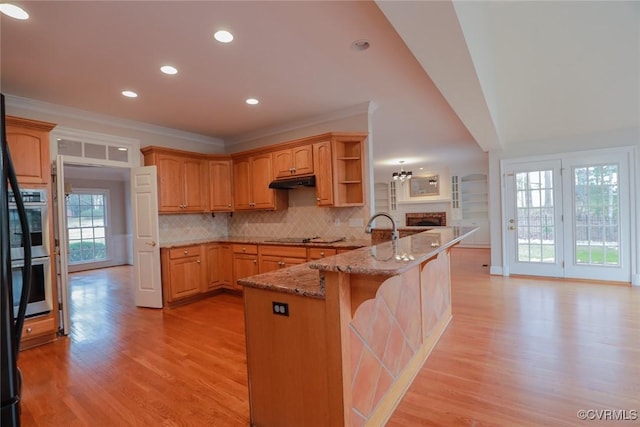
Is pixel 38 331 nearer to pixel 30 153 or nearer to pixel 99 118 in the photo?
pixel 30 153

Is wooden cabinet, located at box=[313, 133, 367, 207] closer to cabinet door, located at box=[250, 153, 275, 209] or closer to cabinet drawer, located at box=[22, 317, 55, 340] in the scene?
cabinet door, located at box=[250, 153, 275, 209]

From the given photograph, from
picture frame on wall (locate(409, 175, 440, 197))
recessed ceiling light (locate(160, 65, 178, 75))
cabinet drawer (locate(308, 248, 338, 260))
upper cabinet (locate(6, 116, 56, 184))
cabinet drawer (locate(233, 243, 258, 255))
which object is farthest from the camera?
picture frame on wall (locate(409, 175, 440, 197))

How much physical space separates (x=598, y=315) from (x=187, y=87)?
5.26 metres

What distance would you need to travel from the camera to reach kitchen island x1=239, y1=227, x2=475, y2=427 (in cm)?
145

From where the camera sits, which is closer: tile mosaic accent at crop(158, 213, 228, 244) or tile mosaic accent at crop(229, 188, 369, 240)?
tile mosaic accent at crop(229, 188, 369, 240)

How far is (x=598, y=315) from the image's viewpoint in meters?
3.46

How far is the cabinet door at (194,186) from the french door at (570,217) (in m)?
5.34

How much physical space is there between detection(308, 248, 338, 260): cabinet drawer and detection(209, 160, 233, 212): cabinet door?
6.47 feet

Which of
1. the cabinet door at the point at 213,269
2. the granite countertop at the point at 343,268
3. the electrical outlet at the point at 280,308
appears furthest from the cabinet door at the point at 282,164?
the electrical outlet at the point at 280,308

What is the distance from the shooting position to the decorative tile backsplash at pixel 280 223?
4.37m

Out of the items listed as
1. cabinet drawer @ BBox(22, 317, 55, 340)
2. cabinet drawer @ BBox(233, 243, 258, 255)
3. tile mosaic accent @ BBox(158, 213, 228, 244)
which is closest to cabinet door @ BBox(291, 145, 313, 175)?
cabinet drawer @ BBox(233, 243, 258, 255)

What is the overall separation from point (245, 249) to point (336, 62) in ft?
9.80

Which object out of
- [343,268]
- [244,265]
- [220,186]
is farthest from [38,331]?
[343,268]

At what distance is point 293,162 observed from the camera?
4473 millimetres
